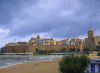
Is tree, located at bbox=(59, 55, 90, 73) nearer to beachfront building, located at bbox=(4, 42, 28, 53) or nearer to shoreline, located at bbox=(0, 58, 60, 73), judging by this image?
shoreline, located at bbox=(0, 58, 60, 73)

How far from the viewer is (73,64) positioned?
20.1m

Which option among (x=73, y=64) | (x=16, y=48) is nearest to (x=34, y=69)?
(x=73, y=64)

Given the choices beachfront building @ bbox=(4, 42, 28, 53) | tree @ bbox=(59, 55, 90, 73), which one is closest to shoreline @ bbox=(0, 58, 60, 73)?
tree @ bbox=(59, 55, 90, 73)

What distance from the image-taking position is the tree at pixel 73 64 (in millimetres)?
19892

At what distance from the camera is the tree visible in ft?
65.3

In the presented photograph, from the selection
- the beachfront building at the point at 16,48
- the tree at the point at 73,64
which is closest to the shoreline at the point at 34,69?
the tree at the point at 73,64

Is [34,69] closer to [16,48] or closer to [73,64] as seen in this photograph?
[73,64]

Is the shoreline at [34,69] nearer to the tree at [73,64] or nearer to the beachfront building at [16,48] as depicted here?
the tree at [73,64]

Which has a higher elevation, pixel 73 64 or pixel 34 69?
pixel 73 64

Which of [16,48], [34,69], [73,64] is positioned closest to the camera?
[73,64]

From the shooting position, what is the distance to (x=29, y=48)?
193 metres

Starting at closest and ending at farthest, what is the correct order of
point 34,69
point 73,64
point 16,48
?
point 73,64
point 34,69
point 16,48

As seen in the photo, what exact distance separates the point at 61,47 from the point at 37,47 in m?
14.7

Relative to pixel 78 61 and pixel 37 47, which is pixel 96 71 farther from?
pixel 37 47
